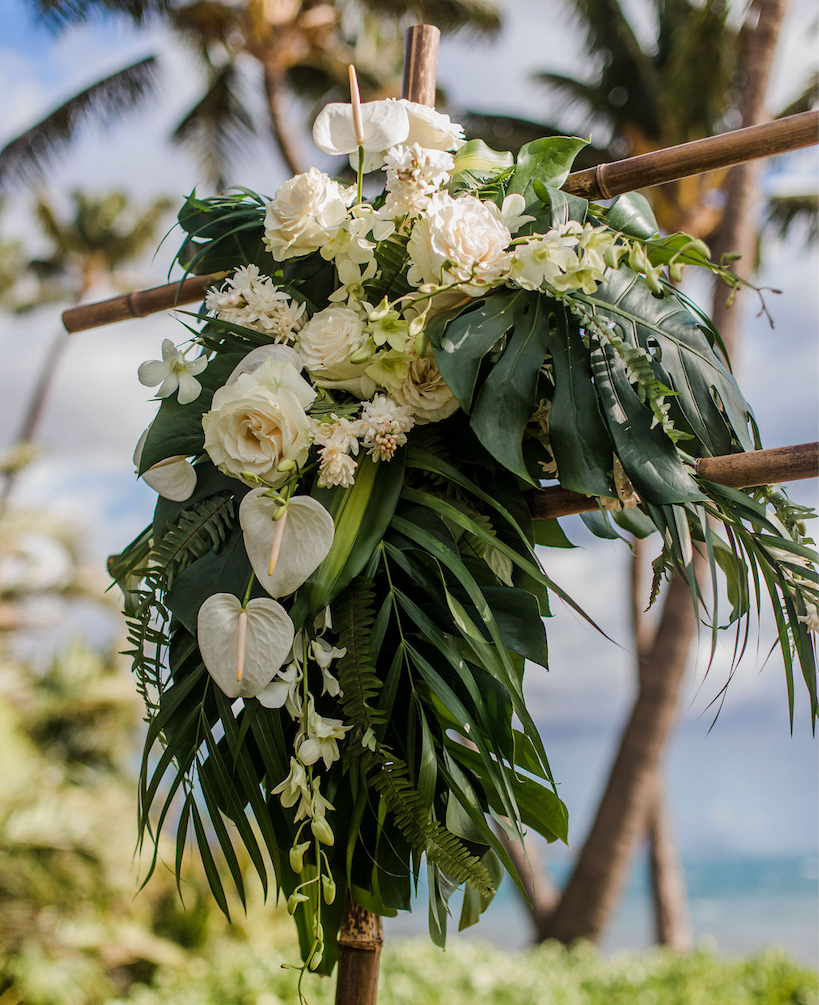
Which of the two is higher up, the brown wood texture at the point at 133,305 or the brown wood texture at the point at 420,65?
the brown wood texture at the point at 420,65

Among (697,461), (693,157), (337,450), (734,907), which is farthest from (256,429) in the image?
Answer: (734,907)

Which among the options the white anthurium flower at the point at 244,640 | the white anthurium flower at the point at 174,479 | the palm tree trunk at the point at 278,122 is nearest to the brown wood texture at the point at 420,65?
the white anthurium flower at the point at 174,479

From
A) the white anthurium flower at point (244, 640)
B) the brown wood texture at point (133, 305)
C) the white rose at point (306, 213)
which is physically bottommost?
the white anthurium flower at point (244, 640)

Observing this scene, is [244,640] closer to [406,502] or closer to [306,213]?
[406,502]

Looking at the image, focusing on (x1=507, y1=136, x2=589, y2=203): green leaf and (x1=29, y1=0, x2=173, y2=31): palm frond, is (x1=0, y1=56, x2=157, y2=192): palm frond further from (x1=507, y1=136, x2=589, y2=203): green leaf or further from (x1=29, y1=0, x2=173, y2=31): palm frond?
(x1=507, y1=136, x2=589, y2=203): green leaf

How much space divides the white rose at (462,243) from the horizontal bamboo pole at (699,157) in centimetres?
18

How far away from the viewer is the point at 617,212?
0.84 m

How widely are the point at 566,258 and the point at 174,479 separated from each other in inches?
17.6

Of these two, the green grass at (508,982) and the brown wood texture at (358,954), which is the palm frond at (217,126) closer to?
the green grass at (508,982)

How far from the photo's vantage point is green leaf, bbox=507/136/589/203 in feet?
2.85

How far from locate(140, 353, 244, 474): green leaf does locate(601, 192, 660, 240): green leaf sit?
1.33 ft

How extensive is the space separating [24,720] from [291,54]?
5.12 metres

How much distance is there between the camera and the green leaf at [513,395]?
0.75 meters

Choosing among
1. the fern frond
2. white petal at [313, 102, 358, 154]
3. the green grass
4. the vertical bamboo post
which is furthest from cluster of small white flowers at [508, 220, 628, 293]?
the green grass
